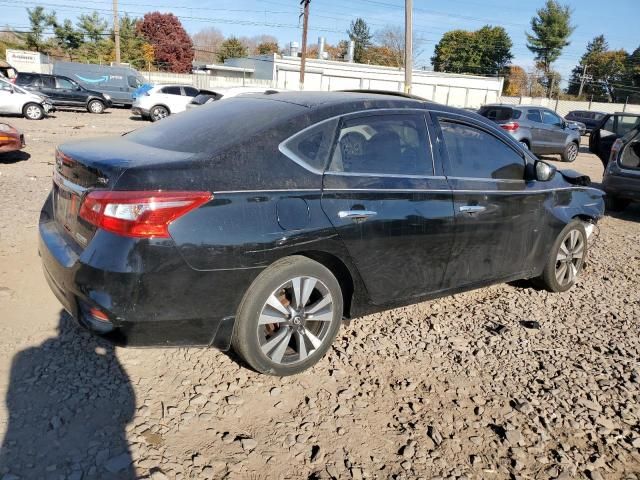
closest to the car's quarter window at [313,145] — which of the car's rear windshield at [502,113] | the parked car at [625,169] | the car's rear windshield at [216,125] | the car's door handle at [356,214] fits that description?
the car's rear windshield at [216,125]

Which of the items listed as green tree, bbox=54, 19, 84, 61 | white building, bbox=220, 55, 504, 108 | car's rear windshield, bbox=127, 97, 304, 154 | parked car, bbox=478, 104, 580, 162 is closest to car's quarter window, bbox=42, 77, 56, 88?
parked car, bbox=478, 104, 580, 162

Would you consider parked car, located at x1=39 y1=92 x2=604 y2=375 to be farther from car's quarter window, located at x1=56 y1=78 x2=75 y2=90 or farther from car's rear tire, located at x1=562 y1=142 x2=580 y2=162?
car's quarter window, located at x1=56 y1=78 x2=75 y2=90

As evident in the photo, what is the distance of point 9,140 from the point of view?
923 centimetres

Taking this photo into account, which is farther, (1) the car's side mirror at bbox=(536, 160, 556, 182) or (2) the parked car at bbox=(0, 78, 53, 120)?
(2) the parked car at bbox=(0, 78, 53, 120)

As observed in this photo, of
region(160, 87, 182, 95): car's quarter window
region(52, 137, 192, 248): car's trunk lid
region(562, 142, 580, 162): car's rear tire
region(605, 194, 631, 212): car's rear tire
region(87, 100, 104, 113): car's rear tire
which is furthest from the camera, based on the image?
region(87, 100, 104, 113): car's rear tire

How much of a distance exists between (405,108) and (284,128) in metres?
1.00

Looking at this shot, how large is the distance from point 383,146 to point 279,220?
1.01 meters

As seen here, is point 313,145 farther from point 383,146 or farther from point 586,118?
point 586,118

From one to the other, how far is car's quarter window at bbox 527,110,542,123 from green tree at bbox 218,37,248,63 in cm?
7169

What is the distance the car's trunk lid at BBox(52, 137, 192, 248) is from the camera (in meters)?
2.67

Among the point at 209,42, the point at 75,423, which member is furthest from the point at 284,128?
the point at 209,42

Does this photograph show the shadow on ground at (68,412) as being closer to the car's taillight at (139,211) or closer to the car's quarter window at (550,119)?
the car's taillight at (139,211)

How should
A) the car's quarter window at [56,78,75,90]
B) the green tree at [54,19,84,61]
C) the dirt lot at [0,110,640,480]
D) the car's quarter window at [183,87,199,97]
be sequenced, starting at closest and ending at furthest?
the dirt lot at [0,110,640,480] → the car's quarter window at [183,87,199,97] → the car's quarter window at [56,78,75,90] → the green tree at [54,19,84,61]

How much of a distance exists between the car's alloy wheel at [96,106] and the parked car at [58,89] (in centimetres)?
4
